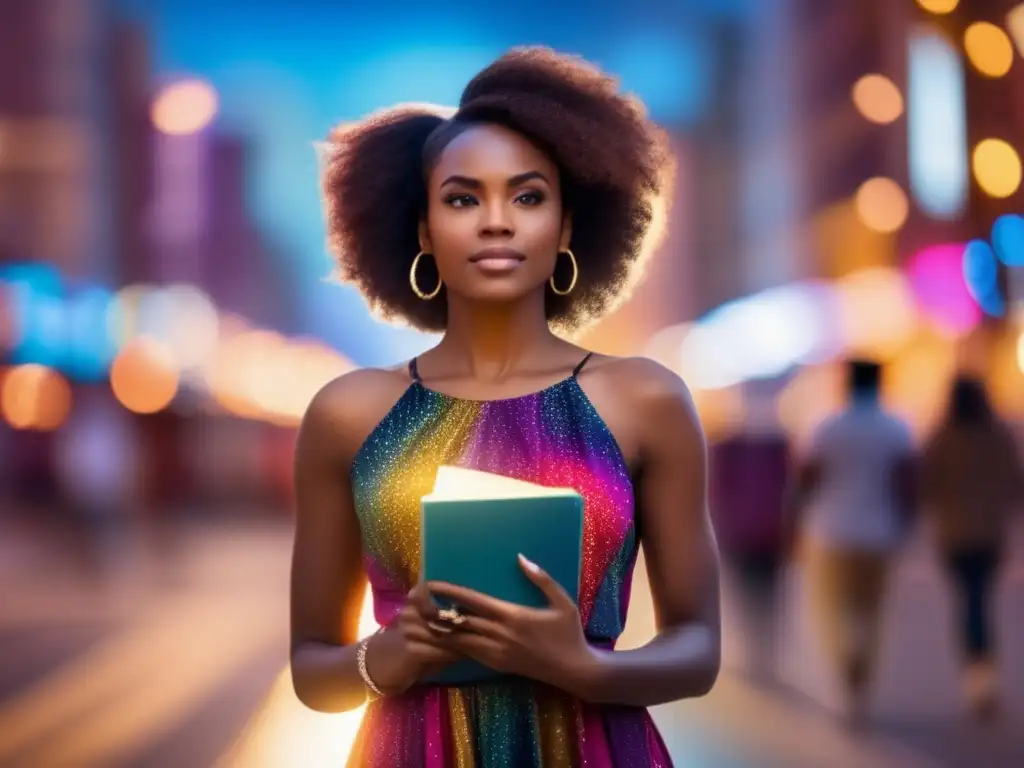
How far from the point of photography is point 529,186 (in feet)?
7.33

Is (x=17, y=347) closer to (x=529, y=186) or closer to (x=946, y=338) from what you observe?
(x=946, y=338)

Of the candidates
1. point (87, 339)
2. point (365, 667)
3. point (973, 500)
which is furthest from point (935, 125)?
point (87, 339)

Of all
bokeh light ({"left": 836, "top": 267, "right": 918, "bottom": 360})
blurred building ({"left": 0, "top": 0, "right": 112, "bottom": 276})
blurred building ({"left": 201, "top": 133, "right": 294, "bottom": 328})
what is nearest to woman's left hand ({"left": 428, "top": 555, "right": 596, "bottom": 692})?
bokeh light ({"left": 836, "top": 267, "right": 918, "bottom": 360})

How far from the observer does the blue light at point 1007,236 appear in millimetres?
6637

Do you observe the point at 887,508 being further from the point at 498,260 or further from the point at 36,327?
the point at 36,327

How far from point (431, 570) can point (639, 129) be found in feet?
2.98

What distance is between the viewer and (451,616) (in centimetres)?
188

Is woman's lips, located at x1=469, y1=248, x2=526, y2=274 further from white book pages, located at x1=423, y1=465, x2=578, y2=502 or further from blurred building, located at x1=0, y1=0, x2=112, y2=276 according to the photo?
blurred building, located at x1=0, y1=0, x2=112, y2=276

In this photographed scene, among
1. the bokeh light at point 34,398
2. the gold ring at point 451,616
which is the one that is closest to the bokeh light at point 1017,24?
the gold ring at point 451,616

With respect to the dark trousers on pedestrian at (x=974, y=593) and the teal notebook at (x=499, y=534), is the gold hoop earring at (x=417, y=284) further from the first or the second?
the dark trousers on pedestrian at (x=974, y=593)

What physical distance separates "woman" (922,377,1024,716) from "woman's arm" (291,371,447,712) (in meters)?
5.26

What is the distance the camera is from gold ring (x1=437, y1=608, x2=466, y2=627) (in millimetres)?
1881

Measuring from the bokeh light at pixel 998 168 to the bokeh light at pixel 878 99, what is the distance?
25.8 meters

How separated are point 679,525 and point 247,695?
5581 mm
